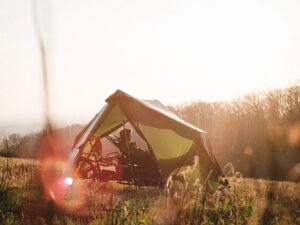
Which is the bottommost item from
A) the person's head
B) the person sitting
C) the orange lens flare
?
the orange lens flare

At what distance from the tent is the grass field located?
149cm

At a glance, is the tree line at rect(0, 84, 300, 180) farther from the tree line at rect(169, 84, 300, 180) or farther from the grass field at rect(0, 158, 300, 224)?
the grass field at rect(0, 158, 300, 224)

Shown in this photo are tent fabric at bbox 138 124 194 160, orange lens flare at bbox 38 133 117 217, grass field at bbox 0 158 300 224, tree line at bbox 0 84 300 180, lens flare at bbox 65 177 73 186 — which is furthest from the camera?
tree line at bbox 0 84 300 180

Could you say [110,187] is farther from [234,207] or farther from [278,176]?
[278,176]

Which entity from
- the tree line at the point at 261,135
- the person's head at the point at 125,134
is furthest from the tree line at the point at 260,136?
the person's head at the point at 125,134

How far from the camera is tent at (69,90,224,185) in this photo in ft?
24.1

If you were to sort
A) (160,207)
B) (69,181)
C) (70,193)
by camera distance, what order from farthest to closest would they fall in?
(69,181)
(70,193)
(160,207)

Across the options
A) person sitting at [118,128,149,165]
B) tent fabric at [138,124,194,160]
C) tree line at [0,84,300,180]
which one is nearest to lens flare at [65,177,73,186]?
person sitting at [118,128,149,165]

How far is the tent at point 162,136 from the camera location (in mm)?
7348

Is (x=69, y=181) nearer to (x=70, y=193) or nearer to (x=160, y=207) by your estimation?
(x=70, y=193)

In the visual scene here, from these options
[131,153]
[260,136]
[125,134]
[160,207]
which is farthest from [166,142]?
[260,136]

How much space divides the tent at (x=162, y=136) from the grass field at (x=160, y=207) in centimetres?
149

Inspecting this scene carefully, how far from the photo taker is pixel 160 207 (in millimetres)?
4086

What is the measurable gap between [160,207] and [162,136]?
147 inches
